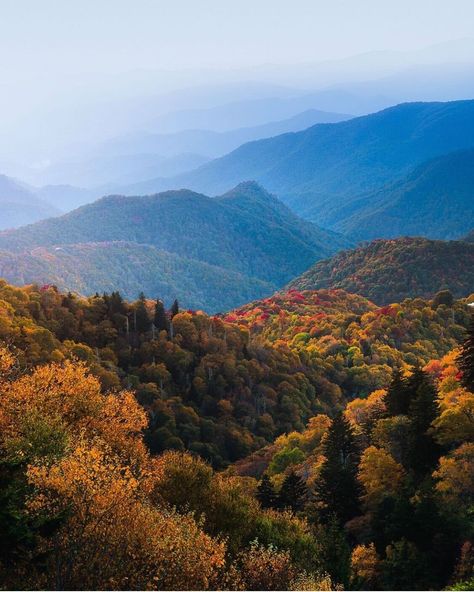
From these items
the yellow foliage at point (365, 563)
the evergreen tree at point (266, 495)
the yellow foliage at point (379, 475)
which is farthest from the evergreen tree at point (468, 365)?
the evergreen tree at point (266, 495)

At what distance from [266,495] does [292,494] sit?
9.09 ft

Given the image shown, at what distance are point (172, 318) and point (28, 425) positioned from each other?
353 ft

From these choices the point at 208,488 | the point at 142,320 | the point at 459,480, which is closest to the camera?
the point at 208,488

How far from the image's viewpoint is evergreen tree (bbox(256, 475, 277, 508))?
6688cm

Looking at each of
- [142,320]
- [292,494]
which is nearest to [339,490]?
[292,494]

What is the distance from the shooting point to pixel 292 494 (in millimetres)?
66688

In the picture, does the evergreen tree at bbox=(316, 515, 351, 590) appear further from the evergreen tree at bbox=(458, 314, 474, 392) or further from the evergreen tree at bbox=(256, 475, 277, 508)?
the evergreen tree at bbox=(458, 314, 474, 392)

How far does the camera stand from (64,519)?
34.5 meters

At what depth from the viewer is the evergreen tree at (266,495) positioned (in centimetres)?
6688

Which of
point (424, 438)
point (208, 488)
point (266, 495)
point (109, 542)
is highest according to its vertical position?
point (109, 542)

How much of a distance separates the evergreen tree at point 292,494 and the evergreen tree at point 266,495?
0.78 metres

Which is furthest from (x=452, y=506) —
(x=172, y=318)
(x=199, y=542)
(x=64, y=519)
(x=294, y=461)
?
(x=172, y=318)

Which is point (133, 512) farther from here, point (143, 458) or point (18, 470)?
point (143, 458)

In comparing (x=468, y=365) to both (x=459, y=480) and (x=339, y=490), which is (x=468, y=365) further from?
(x=339, y=490)
